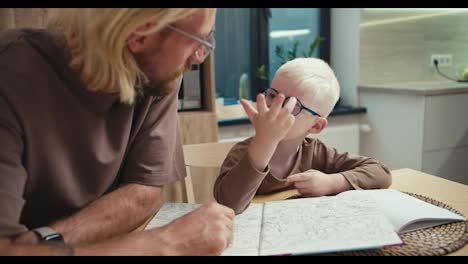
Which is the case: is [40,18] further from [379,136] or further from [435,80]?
[435,80]

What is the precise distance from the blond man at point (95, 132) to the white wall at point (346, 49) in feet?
7.41

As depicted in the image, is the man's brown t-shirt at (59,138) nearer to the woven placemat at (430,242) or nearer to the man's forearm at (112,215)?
the man's forearm at (112,215)

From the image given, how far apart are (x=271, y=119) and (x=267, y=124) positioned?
0.05 feet

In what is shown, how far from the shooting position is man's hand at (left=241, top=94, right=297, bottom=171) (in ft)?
3.01

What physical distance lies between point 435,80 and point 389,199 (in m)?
2.63

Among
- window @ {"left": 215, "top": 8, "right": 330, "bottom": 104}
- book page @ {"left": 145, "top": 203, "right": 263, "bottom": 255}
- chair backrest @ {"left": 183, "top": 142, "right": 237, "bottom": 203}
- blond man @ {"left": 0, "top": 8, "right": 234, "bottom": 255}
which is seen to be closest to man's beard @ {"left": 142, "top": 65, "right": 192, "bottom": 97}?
blond man @ {"left": 0, "top": 8, "right": 234, "bottom": 255}

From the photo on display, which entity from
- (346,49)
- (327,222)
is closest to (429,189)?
(327,222)

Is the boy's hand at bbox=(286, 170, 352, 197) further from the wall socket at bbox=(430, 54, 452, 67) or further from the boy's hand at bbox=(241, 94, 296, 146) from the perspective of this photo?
the wall socket at bbox=(430, 54, 452, 67)

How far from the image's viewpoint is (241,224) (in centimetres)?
88

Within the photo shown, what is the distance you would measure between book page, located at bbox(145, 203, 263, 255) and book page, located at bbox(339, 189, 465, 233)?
0.66 feet

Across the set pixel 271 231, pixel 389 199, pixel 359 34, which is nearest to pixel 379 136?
pixel 359 34

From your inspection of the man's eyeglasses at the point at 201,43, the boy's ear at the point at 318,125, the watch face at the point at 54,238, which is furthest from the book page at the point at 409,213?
the watch face at the point at 54,238
